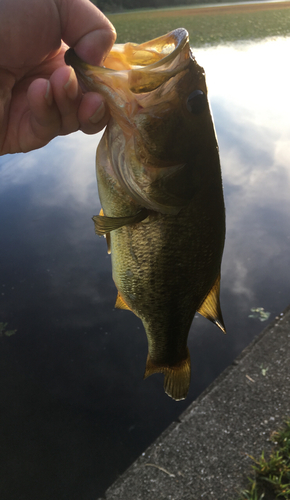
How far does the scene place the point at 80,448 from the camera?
3.53 m

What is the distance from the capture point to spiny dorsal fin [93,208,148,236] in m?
1.39

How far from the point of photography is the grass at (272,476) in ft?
8.53

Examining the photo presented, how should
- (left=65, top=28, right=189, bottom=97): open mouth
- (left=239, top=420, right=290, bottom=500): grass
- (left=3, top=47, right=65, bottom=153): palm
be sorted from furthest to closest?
(left=239, top=420, right=290, bottom=500): grass → (left=3, top=47, right=65, bottom=153): palm → (left=65, top=28, right=189, bottom=97): open mouth

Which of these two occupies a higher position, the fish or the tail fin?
the fish

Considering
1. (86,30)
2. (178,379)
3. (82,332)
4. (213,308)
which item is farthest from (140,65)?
(82,332)

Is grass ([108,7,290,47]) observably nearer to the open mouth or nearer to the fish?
the open mouth

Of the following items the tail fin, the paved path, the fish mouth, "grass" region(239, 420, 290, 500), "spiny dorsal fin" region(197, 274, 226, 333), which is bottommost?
the paved path

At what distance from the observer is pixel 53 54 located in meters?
1.73

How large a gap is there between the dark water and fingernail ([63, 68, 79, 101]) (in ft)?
10.4

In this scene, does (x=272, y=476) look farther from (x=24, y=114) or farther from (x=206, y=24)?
(x=206, y=24)

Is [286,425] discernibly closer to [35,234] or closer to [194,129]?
[194,129]

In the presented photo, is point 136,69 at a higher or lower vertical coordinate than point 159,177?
higher

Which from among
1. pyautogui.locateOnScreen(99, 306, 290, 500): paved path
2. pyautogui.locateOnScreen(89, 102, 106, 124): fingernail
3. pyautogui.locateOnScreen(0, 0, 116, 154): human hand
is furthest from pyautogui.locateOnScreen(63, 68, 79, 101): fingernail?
pyautogui.locateOnScreen(99, 306, 290, 500): paved path

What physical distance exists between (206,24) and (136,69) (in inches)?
1534
